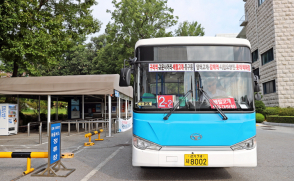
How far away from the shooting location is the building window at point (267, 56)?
2677 centimetres

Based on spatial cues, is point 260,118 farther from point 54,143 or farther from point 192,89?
point 54,143

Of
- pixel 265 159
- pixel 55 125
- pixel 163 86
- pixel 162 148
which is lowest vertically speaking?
pixel 265 159

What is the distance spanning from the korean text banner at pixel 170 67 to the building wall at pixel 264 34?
23430 mm

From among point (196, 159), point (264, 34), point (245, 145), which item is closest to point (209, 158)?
point (196, 159)

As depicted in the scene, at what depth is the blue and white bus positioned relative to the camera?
460 centimetres

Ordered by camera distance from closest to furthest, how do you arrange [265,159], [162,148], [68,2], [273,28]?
[162,148]
[265,159]
[68,2]
[273,28]

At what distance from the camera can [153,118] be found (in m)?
4.77

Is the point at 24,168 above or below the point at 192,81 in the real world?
below

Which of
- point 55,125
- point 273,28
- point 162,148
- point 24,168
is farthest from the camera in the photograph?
point 273,28

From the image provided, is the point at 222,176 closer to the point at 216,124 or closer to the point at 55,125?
the point at 216,124

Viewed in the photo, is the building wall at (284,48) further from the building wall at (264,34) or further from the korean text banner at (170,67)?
the korean text banner at (170,67)

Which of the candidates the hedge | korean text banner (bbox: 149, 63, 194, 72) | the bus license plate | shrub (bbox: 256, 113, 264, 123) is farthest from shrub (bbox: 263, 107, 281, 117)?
the bus license plate

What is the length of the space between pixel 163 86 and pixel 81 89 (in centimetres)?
988

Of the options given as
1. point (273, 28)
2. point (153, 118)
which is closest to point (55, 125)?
point (153, 118)
